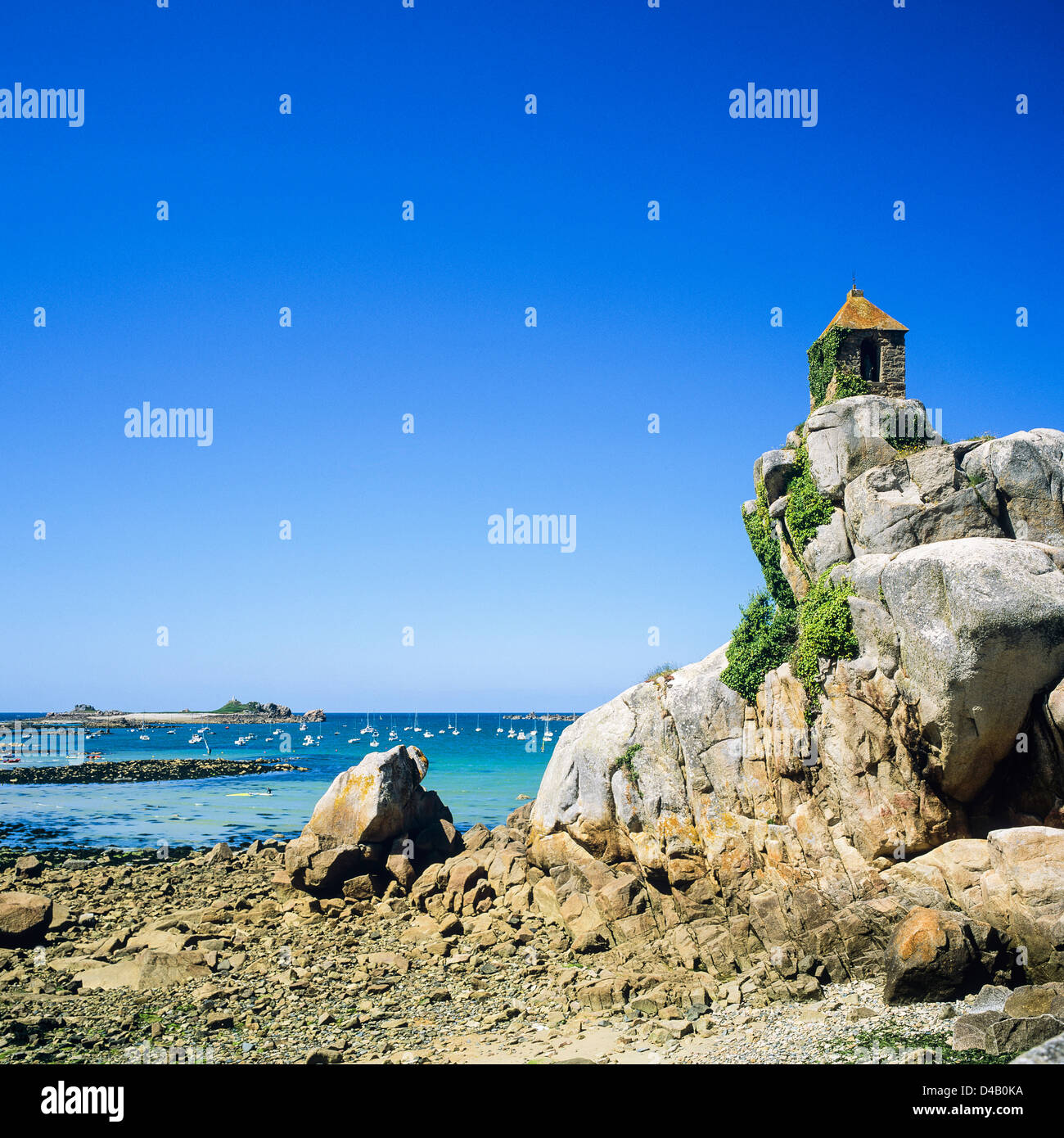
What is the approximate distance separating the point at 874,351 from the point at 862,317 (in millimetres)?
1387

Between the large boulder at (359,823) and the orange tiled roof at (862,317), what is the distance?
2356 cm

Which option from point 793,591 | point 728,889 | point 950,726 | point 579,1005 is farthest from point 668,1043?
point 793,591

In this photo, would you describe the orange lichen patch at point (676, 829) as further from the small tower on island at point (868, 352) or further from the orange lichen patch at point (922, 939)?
the small tower on island at point (868, 352)

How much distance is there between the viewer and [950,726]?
19.3 metres

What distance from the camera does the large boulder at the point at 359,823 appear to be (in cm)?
2673

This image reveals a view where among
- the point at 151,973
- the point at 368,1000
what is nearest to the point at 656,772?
the point at 368,1000

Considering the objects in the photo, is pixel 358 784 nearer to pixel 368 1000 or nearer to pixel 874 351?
pixel 368 1000

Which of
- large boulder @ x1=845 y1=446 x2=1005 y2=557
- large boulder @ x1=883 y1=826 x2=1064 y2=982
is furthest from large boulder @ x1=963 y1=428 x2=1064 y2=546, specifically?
large boulder @ x1=883 y1=826 x2=1064 y2=982

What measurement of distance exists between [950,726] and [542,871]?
13.9 metres

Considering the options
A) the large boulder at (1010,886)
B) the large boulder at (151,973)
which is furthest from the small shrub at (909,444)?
the large boulder at (151,973)
